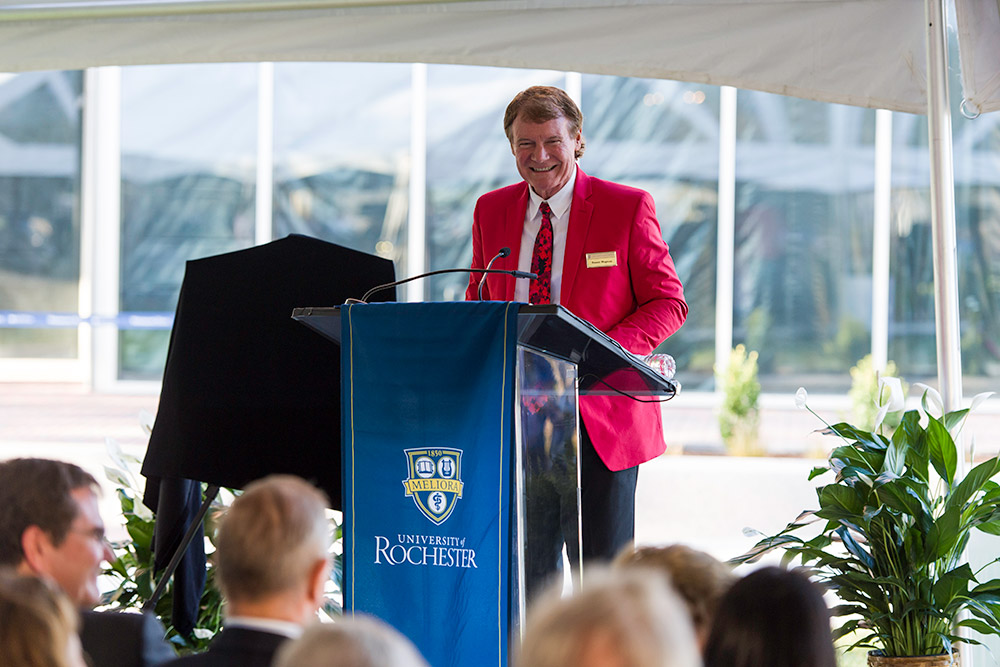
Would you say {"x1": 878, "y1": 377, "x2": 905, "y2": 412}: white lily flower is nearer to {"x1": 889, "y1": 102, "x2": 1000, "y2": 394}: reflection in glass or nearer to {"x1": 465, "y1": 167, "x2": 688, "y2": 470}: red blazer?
{"x1": 465, "y1": 167, "x2": 688, "y2": 470}: red blazer

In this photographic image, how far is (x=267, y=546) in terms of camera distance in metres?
1.48

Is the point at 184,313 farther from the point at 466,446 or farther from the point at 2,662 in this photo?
the point at 2,662

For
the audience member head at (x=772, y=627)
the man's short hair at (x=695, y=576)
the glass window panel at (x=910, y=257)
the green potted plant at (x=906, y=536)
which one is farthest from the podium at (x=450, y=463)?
the glass window panel at (x=910, y=257)

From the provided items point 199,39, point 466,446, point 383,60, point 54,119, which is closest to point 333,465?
point 466,446

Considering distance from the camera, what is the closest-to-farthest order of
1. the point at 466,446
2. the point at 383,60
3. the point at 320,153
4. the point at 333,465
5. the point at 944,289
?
the point at 466,446 → the point at 333,465 → the point at 944,289 → the point at 383,60 → the point at 320,153

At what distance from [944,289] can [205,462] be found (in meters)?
2.24

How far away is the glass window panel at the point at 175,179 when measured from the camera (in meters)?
9.13

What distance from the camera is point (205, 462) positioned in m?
2.73

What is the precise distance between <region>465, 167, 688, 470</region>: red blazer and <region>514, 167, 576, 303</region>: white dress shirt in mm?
23

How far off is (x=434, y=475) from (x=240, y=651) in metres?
0.71

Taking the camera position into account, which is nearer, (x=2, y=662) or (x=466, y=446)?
(x=2, y=662)

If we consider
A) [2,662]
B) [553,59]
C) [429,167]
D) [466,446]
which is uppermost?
[429,167]

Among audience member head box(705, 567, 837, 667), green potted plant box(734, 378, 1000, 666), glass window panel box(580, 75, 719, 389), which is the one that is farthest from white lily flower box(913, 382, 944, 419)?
glass window panel box(580, 75, 719, 389)

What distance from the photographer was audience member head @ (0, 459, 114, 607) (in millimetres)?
1730
